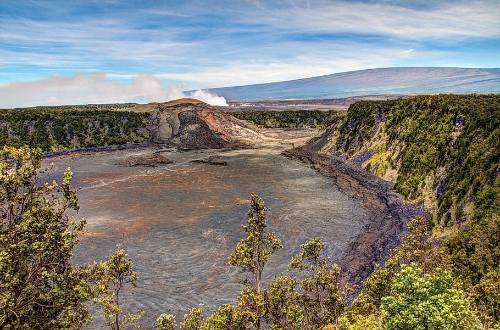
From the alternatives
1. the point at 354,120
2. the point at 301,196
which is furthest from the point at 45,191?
the point at 354,120

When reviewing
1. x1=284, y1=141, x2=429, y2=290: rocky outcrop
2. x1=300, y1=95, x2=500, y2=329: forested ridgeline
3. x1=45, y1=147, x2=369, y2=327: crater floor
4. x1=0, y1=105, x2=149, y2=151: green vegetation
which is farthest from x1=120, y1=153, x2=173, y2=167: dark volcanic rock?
x1=300, y1=95, x2=500, y2=329: forested ridgeline

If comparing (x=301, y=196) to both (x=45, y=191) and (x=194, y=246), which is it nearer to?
(x=194, y=246)

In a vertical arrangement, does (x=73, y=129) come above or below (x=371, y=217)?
above

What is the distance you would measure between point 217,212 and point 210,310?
2904cm

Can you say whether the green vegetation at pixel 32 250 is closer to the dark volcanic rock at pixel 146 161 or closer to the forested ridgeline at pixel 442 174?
the forested ridgeline at pixel 442 174

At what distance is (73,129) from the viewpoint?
150 m

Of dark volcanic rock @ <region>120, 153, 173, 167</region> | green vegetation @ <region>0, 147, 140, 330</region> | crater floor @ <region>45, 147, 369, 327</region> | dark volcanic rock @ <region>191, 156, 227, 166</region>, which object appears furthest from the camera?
dark volcanic rock @ <region>120, 153, 173, 167</region>

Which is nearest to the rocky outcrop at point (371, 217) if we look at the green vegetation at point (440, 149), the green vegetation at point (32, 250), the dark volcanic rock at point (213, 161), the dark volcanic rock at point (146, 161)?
the green vegetation at point (440, 149)

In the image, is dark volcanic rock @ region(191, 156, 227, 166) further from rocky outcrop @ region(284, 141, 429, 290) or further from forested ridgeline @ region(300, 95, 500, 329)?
forested ridgeline @ region(300, 95, 500, 329)

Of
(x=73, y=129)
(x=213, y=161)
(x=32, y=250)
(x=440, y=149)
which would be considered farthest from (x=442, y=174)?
(x=73, y=129)

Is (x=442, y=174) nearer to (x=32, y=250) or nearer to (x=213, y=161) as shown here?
(x=32, y=250)

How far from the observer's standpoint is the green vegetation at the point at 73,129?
139 m

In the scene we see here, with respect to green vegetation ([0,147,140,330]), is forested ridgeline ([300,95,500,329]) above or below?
below

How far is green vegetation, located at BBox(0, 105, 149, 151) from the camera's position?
139337 mm
